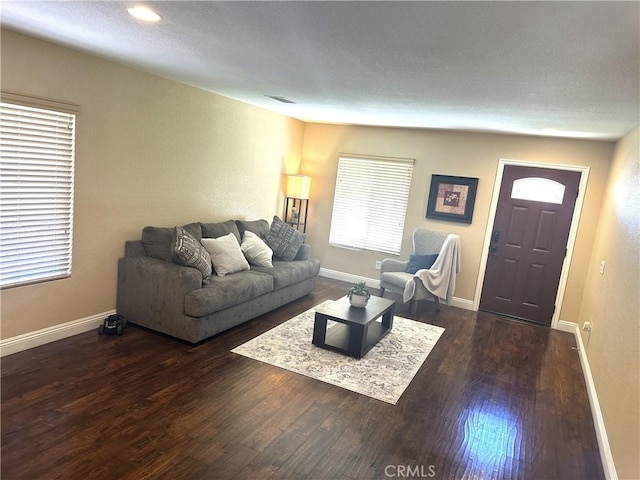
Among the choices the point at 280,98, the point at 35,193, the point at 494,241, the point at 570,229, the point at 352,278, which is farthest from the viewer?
the point at 352,278

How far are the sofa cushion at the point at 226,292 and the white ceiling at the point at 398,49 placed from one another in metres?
1.83

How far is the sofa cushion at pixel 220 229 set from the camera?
183 inches

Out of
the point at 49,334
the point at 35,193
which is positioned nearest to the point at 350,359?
the point at 49,334

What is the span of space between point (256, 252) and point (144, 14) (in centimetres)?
303

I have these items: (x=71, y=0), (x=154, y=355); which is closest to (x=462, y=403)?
(x=154, y=355)

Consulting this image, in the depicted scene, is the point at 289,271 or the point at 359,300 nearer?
the point at 359,300

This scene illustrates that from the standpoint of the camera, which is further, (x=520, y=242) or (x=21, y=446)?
(x=520, y=242)

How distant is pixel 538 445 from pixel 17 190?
13.3 ft

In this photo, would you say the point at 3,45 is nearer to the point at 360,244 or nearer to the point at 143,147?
the point at 143,147

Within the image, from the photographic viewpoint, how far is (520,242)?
218 inches

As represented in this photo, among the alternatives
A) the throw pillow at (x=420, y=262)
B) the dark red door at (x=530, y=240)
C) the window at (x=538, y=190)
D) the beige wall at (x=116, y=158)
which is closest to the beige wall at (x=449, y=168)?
the dark red door at (x=530, y=240)

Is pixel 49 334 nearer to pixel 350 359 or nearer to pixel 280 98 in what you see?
pixel 350 359

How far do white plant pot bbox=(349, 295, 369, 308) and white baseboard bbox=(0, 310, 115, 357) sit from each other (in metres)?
2.27

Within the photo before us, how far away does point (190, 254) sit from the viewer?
3846 mm
